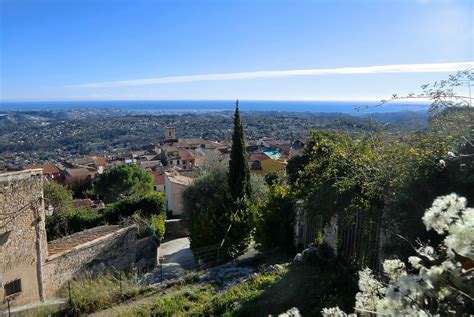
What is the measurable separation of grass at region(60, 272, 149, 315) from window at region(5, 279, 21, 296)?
1749 mm

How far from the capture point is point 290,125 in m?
137

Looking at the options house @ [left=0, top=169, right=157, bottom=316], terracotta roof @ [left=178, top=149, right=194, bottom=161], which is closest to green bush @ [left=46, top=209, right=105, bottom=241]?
house @ [left=0, top=169, right=157, bottom=316]

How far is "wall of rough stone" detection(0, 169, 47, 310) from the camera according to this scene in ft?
34.4

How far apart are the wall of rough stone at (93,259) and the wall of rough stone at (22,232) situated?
476 mm

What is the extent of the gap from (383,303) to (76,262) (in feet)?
41.7

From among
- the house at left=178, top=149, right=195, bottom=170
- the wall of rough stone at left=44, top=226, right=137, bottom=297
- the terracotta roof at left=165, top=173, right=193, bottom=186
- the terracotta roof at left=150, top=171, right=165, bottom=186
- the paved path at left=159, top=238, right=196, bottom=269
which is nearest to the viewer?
the wall of rough stone at left=44, top=226, right=137, bottom=297

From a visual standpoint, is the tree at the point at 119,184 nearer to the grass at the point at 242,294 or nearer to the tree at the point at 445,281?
the grass at the point at 242,294

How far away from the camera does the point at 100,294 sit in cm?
955

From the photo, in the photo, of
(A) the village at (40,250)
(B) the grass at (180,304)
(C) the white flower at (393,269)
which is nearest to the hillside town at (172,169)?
(A) the village at (40,250)

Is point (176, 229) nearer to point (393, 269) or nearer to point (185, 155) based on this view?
point (393, 269)

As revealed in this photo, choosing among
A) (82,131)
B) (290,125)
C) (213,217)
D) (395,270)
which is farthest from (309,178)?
(82,131)

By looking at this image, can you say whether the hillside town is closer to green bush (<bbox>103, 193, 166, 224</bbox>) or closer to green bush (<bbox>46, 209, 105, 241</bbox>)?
green bush (<bbox>103, 193, 166, 224</bbox>)

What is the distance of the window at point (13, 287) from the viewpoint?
10727 mm

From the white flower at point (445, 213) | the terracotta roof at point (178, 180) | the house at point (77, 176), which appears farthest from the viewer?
the house at point (77, 176)
